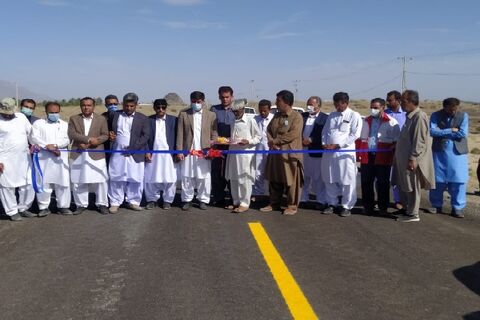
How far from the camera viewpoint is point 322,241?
5695 millimetres

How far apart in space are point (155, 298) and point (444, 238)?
3984 millimetres

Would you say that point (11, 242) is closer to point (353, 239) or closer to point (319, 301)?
point (319, 301)

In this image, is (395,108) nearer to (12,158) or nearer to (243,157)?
(243,157)

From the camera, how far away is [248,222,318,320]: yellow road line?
3.68 metres

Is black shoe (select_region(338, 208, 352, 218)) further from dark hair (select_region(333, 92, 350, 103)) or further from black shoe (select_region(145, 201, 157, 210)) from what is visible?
black shoe (select_region(145, 201, 157, 210))

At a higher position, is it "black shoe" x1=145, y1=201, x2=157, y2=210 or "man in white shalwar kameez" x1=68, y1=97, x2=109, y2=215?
"man in white shalwar kameez" x1=68, y1=97, x2=109, y2=215

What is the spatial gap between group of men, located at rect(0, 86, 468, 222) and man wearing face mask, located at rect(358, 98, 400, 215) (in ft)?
0.05

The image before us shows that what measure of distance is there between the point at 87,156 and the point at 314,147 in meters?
3.90

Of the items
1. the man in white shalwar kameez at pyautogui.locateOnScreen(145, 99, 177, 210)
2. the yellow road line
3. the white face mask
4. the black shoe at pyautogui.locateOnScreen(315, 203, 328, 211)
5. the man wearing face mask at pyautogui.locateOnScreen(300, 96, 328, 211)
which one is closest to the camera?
the yellow road line

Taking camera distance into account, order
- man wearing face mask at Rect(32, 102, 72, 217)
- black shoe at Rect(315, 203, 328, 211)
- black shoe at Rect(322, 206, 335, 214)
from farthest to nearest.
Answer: black shoe at Rect(315, 203, 328, 211), black shoe at Rect(322, 206, 335, 214), man wearing face mask at Rect(32, 102, 72, 217)

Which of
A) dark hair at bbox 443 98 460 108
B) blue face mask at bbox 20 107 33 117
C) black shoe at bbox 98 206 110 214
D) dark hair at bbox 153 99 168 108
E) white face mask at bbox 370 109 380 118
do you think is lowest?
black shoe at bbox 98 206 110 214

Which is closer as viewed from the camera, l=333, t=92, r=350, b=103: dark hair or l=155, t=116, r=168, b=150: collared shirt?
l=333, t=92, r=350, b=103: dark hair

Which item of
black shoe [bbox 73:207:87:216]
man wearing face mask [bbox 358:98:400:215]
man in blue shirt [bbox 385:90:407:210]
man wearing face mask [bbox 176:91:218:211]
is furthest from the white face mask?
black shoe [bbox 73:207:87:216]

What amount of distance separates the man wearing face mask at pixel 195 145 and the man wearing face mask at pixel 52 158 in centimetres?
186
